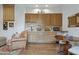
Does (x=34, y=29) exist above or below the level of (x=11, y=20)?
below

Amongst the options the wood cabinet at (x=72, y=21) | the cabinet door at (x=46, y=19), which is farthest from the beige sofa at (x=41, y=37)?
the wood cabinet at (x=72, y=21)

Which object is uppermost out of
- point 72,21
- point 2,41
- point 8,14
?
point 8,14

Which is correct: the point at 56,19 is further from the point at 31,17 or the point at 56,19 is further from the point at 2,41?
the point at 2,41

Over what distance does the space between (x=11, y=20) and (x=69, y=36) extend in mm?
926

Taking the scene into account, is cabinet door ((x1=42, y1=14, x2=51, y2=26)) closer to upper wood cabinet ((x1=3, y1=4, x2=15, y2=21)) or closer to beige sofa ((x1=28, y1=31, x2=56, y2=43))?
beige sofa ((x1=28, y1=31, x2=56, y2=43))

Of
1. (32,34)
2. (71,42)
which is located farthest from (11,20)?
(71,42)

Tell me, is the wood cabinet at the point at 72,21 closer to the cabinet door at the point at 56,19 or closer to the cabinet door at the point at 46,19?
the cabinet door at the point at 56,19

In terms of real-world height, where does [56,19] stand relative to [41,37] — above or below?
above

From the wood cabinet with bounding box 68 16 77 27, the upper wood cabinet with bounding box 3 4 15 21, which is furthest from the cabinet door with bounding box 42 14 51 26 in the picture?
the upper wood cabinet with bounding box 3 4 15 21

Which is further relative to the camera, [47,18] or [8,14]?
[47,18]

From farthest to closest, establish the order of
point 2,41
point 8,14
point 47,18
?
1. point 47,18
2. point 8,14
3. point 2,41

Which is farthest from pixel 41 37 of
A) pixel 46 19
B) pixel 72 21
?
pixel 72 21
